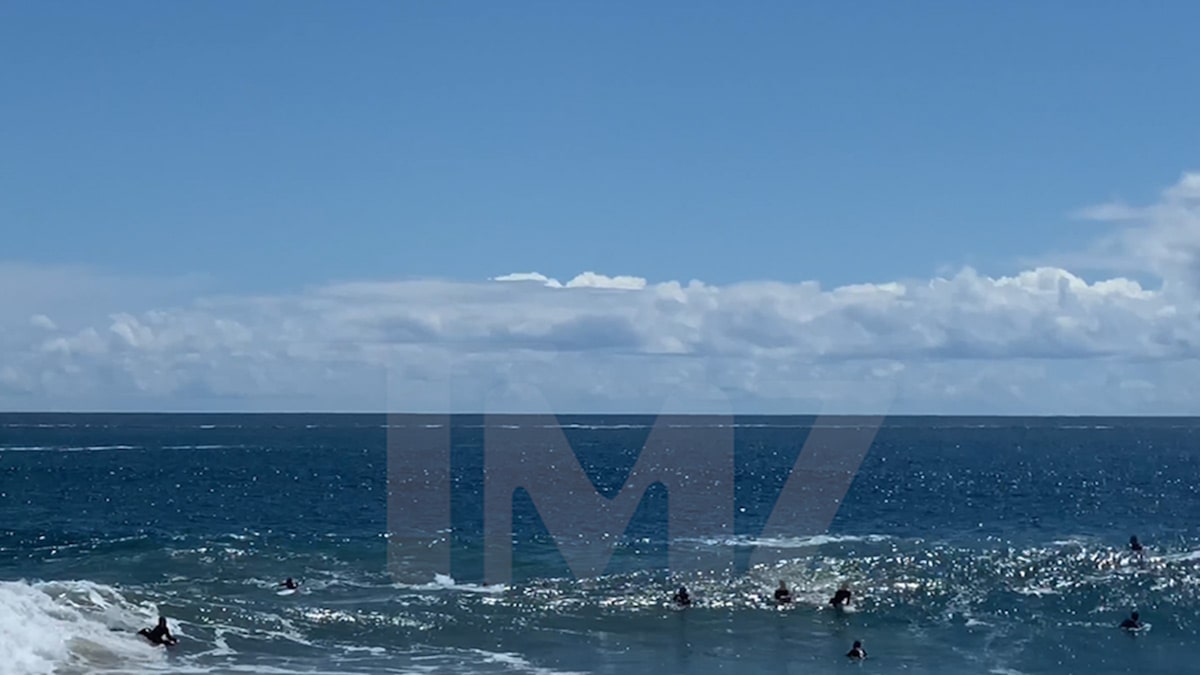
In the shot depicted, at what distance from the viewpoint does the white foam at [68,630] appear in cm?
3900

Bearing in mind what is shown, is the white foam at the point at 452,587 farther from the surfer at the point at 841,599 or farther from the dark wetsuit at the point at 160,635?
the surfer at the point at 841,599

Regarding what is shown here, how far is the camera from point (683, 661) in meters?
41.9

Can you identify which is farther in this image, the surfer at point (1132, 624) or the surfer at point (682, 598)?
the surfer at point (682, 598)

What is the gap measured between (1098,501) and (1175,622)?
4973 cm

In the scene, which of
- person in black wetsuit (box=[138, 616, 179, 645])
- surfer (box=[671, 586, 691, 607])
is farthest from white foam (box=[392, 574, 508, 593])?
person in black wetsuit (box=[138, 616, 179, 645])

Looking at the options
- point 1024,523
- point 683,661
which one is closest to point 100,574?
point 683,661

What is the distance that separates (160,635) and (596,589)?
18.2 m

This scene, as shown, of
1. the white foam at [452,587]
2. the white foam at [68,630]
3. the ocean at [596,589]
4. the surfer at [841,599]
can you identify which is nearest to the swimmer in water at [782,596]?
the ocean at [596,589]

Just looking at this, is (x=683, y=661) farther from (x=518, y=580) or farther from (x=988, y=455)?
(x=988, y=455)

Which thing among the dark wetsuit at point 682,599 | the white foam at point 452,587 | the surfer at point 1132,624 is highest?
the dark wetsuit at point 682,599

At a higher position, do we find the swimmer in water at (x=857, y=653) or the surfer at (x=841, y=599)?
the surfer at (x=841, y=599)

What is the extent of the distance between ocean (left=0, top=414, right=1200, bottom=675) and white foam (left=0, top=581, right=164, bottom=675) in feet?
0.38

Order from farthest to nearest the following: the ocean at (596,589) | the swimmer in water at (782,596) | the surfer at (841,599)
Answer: the swimmer in water at (782,596) → the surfer at (841,599) → the ocean at (596,589)

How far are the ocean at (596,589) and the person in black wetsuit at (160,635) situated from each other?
886 millimetres
